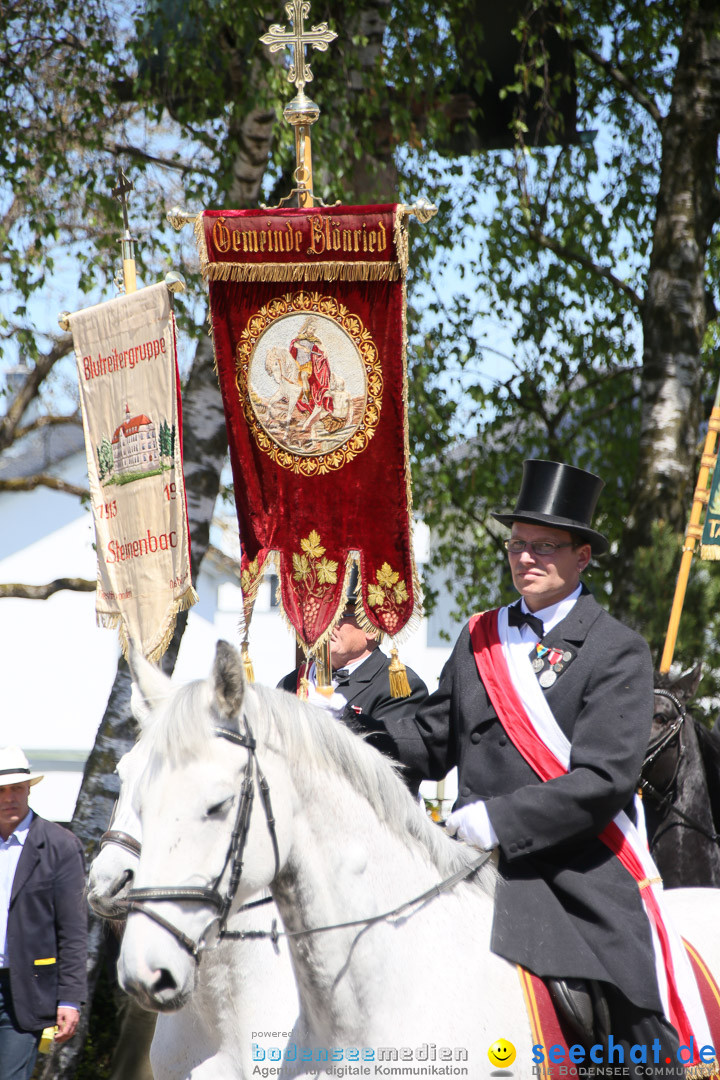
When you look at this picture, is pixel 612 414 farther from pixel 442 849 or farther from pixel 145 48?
pixel 442 849

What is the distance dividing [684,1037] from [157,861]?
6.10 ft

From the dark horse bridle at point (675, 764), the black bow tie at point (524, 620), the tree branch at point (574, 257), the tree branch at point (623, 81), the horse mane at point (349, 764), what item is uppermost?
the tree branch at point (623, 81)

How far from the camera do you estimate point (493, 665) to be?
3689 millimetres

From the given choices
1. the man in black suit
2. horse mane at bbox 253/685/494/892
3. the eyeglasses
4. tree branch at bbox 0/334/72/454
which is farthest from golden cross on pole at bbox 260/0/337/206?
tree branch at bbox 0/334/72/454

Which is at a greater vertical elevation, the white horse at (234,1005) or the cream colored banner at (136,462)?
the cream colored banner at (136,462)

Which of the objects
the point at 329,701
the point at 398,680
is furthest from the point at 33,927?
the point at 398,680

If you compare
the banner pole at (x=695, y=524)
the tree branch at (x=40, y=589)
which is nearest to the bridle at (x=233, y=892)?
the banner pole at (x=695, y=524)

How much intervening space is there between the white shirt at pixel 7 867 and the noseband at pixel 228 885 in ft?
10.9

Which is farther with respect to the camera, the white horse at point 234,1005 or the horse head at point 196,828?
the white horse at point 234,1005

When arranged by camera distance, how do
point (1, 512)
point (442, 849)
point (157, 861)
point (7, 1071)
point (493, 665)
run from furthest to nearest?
point (1, 512)
point (7, 1071)
point (493, 665)
point (442, 849)
point (157, 861)

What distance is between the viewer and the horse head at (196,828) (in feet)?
8.09

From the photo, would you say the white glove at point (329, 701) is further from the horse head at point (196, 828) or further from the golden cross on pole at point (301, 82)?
the golden cross on pole at point (301, 82)

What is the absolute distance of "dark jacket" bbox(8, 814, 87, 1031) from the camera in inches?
216

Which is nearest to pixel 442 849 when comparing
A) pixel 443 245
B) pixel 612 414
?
pixel 443 245
